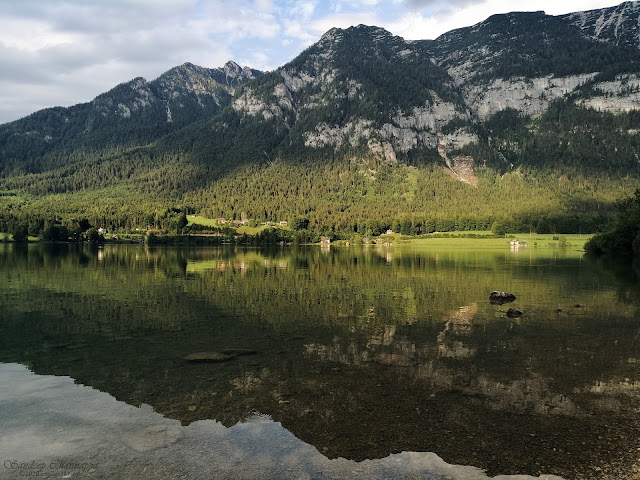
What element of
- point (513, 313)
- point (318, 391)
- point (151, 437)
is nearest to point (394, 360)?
point (318, 391)

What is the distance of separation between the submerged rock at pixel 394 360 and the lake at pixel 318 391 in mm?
112

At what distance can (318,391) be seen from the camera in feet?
63.5

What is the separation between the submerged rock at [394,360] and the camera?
76.9ft

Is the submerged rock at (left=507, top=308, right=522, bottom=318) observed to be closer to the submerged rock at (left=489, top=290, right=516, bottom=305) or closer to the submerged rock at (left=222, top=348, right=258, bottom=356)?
the submerged rock at (left=489, top=290, right=516, bottom=305)

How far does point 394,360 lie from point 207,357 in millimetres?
10513

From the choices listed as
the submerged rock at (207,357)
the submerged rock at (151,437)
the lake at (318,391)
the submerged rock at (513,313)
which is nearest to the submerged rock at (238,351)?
the lake at (318,391)

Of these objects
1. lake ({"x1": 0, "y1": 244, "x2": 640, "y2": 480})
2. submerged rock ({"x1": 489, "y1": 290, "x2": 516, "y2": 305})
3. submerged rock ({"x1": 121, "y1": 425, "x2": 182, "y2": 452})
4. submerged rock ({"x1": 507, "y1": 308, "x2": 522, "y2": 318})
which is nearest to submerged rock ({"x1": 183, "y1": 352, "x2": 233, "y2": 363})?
lake ({"x1": 0, "y1": 244, "x2": 640, "y2": 480})

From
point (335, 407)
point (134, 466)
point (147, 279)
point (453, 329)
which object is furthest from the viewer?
point (147, 279)

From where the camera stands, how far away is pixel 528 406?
17.7 meters

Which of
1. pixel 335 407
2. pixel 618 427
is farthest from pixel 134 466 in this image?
pixel 618 427

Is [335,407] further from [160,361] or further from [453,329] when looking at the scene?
[453,329]

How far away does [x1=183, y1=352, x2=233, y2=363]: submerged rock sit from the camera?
2419 cm

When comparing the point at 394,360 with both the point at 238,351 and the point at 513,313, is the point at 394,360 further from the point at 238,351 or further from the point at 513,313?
the point at 513,313

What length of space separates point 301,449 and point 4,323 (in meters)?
30.7
